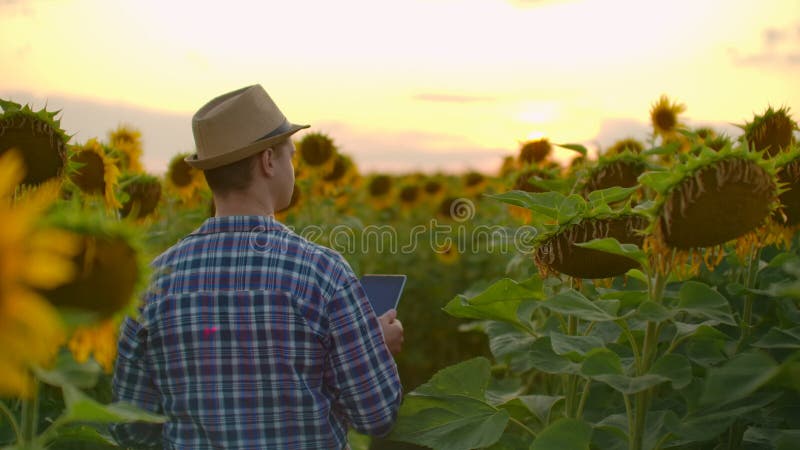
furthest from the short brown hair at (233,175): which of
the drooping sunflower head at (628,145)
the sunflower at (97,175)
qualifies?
the drooping sunflower head at (628,145)

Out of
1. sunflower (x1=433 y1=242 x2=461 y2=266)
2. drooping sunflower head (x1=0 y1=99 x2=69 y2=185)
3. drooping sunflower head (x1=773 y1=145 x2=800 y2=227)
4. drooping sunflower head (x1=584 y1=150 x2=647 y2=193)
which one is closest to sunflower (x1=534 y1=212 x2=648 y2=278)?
drooping sunflower head (x1=773 y1=145 x2=800 y2=227)

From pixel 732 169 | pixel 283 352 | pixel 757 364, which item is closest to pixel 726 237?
pixel 732 169

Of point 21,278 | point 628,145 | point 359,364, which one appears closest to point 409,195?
point 628,145

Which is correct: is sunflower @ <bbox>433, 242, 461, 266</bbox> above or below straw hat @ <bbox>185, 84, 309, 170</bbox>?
below

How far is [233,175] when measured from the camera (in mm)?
2381

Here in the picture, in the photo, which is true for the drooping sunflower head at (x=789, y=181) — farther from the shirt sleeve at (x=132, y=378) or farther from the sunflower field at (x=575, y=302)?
the shirt sleeve at (x=132, y=378)

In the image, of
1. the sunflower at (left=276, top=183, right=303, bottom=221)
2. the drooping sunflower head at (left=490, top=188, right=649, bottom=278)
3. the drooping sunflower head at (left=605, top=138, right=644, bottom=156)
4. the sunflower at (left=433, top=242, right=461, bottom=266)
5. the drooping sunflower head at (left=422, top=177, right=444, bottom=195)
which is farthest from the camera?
the drooping sunflower head at (left=422, top=177, right=444, bottom=195)

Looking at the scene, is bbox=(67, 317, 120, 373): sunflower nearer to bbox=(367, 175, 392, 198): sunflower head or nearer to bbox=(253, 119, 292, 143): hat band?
bbox=(253, 119, 292, 143): hat band

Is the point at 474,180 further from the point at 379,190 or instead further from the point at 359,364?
the point at 359,364

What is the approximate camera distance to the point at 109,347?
1144mm

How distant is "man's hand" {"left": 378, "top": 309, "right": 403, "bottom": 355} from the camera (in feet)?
8.01

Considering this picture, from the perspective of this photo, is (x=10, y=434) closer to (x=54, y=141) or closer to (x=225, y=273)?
(x=225, y=273)

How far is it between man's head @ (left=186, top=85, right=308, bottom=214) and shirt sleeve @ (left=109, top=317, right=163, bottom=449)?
0.46 metres

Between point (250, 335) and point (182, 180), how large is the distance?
3457 millimetres
